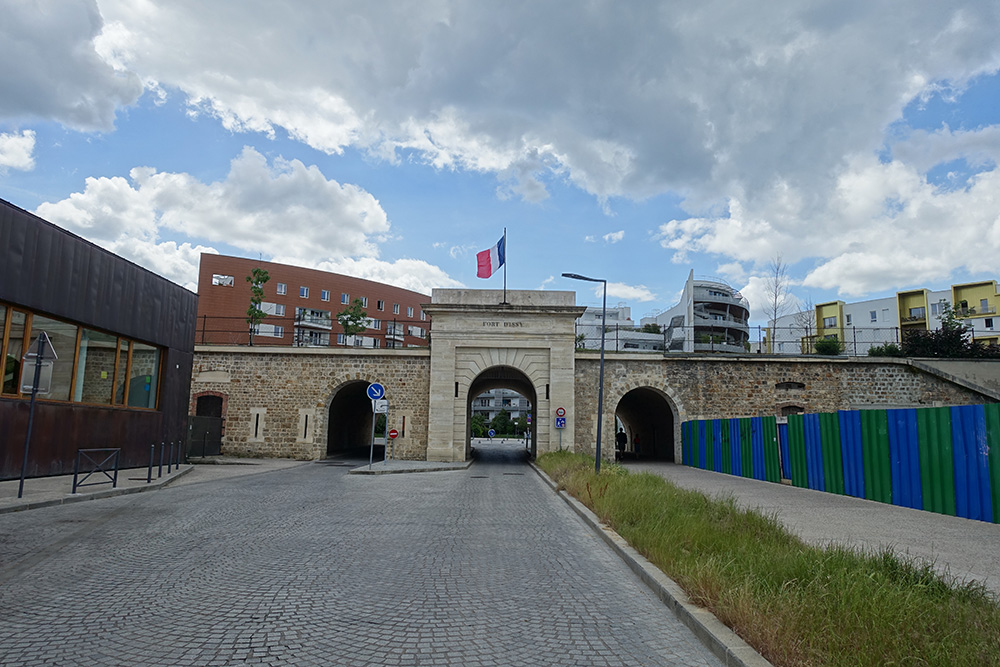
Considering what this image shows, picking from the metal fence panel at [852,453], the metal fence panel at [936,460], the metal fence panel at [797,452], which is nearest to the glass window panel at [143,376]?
the metal fence panel at [797,452]

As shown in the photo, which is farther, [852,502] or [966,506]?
[852,502]

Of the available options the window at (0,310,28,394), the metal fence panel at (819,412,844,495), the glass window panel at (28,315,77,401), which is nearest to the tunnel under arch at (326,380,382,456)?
the glass window panel at (28,315,77,401)

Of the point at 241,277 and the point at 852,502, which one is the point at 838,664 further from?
the point at 241,277

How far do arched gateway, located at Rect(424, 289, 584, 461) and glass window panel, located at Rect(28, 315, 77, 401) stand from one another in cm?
1372

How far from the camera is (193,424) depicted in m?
23.0

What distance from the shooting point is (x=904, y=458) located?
11.9 m

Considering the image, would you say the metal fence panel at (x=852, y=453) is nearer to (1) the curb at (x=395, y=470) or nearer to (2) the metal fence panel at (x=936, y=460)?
(2) the metal fence panel at (x=936, y=460)

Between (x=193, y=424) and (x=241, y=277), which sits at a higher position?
(x=241, y=277)

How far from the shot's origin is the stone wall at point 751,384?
27.9 meters

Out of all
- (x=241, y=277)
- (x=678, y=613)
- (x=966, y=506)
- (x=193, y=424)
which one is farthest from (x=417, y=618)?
(x=241, y=277)

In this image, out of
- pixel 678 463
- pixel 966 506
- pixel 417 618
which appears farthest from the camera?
pixel 678 463

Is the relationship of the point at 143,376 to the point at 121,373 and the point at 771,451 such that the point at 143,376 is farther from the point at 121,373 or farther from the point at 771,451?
the point at 771,451

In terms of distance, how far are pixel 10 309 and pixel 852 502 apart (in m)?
17.1

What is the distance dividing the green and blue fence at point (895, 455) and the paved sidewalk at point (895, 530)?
0.37 m
